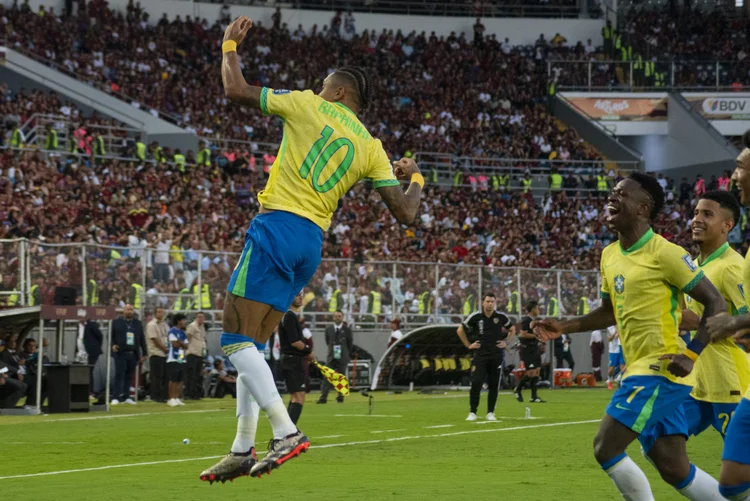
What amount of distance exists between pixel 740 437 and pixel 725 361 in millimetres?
2552

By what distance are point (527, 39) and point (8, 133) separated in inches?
1212

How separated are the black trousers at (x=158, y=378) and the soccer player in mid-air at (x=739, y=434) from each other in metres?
22.4

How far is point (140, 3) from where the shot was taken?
53562mm

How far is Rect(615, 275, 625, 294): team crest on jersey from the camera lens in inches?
338

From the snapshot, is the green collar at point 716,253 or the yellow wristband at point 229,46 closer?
the yellow wristband at point 229,46

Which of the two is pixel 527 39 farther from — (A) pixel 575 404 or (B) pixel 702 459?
(B) pixel 702 459

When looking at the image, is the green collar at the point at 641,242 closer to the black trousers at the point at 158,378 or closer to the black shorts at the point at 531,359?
the black shorts at the point at 531,359

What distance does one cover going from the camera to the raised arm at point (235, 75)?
7949mm

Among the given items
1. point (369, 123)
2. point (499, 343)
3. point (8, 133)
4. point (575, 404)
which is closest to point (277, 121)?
point (369, 123)

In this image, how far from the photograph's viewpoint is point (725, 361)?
374 inches

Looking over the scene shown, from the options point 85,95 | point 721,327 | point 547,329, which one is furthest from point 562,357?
point 721,327

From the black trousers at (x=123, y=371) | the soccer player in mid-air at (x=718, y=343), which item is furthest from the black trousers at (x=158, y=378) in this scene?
the soccer player in mid-air at (x=718, y=343)

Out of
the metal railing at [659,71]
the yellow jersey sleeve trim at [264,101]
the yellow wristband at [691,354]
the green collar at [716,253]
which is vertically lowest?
the yellow wristband at [691,354]

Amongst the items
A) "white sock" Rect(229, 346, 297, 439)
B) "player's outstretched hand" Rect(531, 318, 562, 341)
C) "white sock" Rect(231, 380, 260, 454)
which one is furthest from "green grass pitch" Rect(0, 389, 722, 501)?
"white sock" Rect(229, 346, 297, 439)
